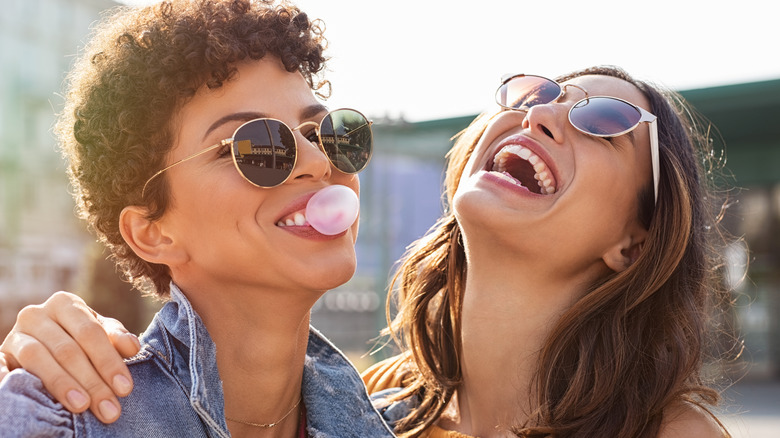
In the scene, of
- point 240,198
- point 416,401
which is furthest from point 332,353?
point 240,198

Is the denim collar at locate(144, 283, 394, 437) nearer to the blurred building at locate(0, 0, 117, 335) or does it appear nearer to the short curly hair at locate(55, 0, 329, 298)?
the short curly hair at locate(55, 0, 329, 298)

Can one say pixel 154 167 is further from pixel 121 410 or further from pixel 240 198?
pixel 121 410

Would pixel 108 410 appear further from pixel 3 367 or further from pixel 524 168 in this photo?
pixel 524 168

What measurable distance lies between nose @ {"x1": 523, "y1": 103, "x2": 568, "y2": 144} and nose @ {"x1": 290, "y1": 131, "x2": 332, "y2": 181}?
1023 millimetres

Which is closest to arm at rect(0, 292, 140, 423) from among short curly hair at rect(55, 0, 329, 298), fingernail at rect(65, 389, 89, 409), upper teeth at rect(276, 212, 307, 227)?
fingernail at rect(65, 389, 89, 409)

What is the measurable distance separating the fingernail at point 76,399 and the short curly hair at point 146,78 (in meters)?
0.65

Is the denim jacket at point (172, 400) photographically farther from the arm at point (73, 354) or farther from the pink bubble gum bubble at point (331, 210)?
the pink bubble gum bubble at point (331, 210)

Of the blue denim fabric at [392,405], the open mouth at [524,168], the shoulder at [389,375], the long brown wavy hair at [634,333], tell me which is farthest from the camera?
the shoulder at [389,375]

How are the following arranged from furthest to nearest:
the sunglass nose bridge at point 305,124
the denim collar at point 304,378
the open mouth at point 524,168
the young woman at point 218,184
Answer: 1. the open mouth at point 524,168
2. the sunglass nose bridge at point 305,124
3. the young woman at point 218,184
4. the denim collar at point 304,378

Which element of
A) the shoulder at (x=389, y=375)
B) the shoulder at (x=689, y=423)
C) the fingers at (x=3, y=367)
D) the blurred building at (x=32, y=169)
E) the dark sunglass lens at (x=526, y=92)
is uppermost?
the dark sunglass lens at (x=526, y=92)

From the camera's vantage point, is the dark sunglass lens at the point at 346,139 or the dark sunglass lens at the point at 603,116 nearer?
the dark sunglass lens at the point at 346,139

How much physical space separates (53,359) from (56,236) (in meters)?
20.1

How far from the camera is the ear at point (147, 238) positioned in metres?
2.36

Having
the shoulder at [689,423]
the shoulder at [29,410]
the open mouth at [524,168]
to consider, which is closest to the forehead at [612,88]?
the open mouth at [524,168]
